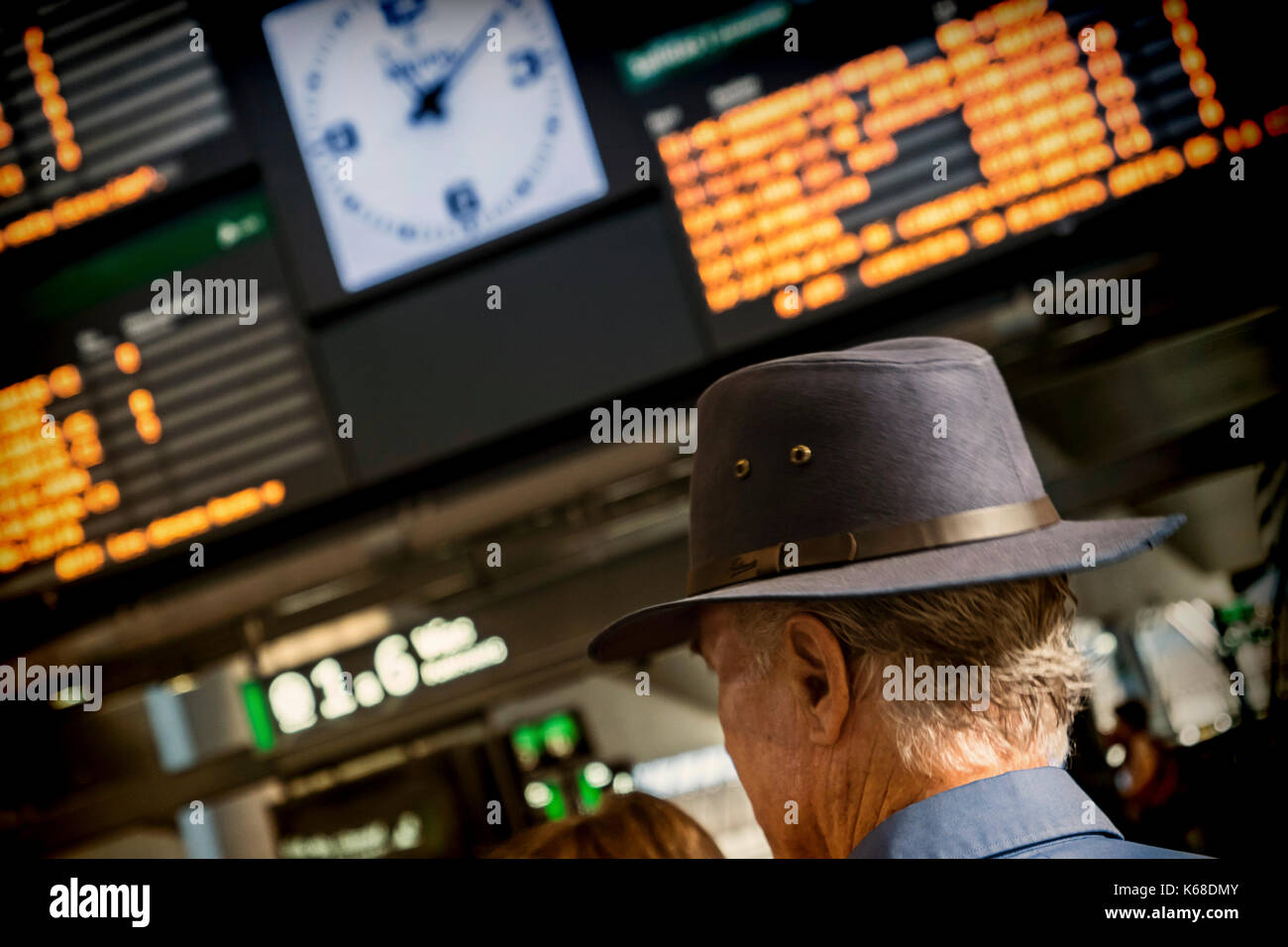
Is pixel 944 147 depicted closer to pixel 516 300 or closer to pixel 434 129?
pixel 516 300

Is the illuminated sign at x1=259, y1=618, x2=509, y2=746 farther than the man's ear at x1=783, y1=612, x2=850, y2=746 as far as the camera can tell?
Yes

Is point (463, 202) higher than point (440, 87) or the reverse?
the reverse

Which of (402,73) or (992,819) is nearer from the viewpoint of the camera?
(992,819)

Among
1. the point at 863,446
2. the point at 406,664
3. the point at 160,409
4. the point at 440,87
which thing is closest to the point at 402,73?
the point at 440,87

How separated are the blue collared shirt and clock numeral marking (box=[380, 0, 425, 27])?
193 cm

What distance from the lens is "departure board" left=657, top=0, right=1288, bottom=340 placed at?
1.93 metres

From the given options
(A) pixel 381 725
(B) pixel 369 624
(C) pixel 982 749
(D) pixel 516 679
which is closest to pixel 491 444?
(D) pixel 516 679

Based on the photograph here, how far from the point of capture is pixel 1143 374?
6.95ft

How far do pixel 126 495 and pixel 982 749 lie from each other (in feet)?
6.40

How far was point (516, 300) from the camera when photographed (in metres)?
A: 2.14

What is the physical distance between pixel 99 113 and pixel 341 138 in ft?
1.90

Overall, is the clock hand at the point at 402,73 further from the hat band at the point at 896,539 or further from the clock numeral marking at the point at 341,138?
the hat band at the point at 896,539

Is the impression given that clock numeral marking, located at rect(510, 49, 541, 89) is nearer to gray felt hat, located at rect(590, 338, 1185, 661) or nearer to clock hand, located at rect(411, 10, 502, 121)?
clock hand, located at rect(411, 10, 502, 121)

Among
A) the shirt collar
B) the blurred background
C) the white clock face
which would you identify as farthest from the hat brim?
the white clock face
